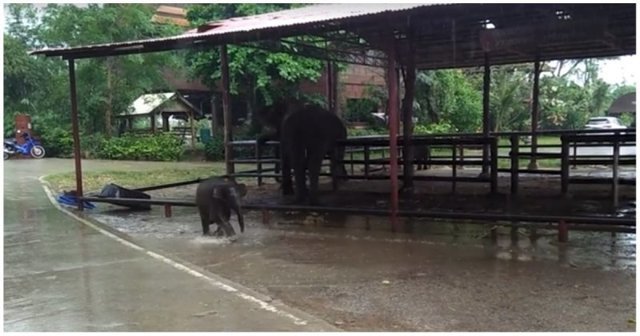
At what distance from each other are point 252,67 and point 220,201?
1175cm

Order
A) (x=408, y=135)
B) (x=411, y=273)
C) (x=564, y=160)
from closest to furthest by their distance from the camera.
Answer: (x=411, y=273) → (x=564, y=160) → (x=408, y=135)

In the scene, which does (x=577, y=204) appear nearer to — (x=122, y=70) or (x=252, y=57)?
(x=252, y=57)

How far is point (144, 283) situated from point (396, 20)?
346 centimetres

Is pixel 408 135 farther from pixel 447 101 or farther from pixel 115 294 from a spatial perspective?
pixel 447 101

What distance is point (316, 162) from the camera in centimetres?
883

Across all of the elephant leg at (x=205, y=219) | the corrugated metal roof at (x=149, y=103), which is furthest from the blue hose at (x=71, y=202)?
the corrugated metal roof at (x=149, y=103)

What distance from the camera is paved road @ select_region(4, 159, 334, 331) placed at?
12.3ft

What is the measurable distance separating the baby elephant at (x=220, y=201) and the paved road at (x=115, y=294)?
0.90m


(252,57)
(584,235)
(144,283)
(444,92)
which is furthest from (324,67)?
(144,283)

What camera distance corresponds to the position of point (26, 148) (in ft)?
75.3

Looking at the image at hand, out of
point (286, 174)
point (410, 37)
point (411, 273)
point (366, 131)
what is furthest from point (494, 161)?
point (366, 131)

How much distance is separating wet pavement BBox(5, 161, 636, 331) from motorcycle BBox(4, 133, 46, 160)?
17.0 metres

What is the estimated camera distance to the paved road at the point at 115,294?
374cm

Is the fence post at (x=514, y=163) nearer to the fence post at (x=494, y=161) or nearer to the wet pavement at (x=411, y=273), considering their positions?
the fence post at (x=494, y=161)
